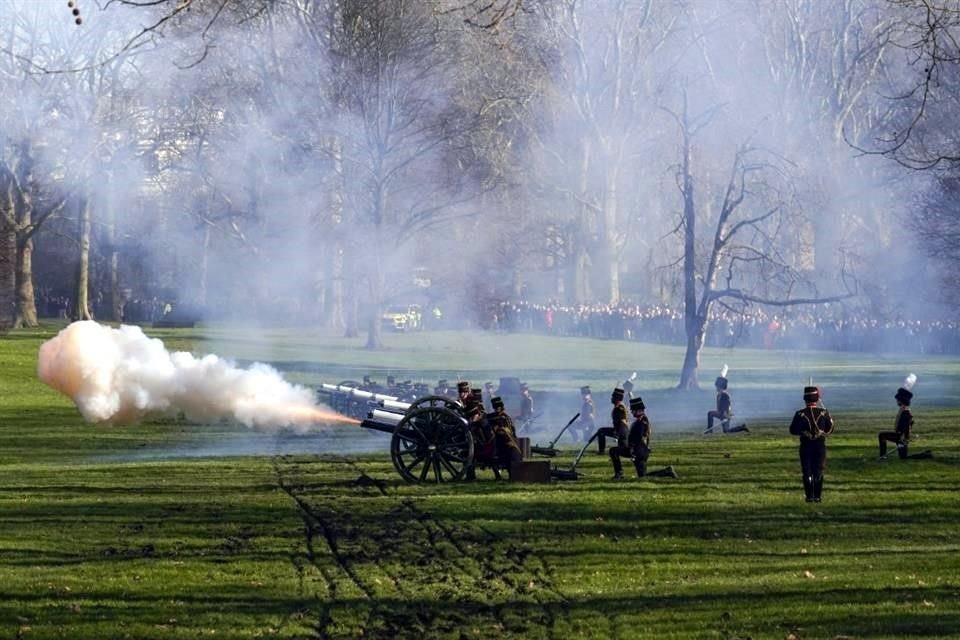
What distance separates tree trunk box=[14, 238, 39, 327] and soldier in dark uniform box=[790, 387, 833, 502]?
37.1m

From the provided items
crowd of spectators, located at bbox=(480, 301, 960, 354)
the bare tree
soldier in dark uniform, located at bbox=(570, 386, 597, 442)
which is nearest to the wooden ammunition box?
soldier in dark uniform, located at bbox=(570, 386, 597, 442)

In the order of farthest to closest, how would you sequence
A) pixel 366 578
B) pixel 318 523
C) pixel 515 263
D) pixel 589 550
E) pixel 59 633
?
pixel 515 263, pixel 318 523, pixel 589 550, pixel 366 578, pixel 59 633

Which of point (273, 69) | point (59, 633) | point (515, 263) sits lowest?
point (59, 633)

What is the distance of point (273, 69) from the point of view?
1542 inches

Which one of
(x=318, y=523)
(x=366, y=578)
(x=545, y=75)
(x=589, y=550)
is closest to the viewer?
(x=366, y=578)

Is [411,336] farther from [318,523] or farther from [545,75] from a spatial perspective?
[318,523]

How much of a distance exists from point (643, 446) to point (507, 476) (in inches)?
91.3

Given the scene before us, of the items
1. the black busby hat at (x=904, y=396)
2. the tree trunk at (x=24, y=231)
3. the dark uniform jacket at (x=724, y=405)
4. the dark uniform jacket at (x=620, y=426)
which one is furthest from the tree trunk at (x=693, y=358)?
the dark uniform jacket at (x=620, y=426)

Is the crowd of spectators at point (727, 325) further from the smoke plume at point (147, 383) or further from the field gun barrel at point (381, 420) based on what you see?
the field gun barrel at point (381, 420)

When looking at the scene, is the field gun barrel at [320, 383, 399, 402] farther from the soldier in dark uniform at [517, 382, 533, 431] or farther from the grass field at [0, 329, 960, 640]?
the soldier in dark uniform at [517, 382, 533, 431]

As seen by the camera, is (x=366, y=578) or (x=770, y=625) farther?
(x=366, y=578)

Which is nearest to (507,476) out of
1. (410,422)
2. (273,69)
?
(410,422)

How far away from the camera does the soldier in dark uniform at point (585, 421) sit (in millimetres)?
31000

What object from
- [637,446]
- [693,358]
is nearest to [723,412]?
[637,446]
